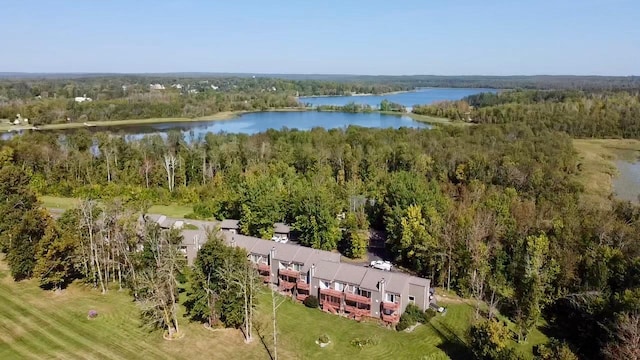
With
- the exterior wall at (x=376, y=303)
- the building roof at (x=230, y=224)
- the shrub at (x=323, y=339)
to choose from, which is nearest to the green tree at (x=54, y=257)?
the building roof at (x=230, y=224)

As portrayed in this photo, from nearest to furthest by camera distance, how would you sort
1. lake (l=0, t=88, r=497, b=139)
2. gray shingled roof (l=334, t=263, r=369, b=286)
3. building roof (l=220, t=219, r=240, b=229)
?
1. gray shingled roof (l=334, t=263, r=369, b=286)
2. building roof (l=220, t=219, r=240, b=229)
3. lake (l=0, t=88, r=497, b=139)

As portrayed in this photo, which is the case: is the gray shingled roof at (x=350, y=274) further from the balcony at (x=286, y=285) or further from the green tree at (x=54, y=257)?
the green tree at (x=54, y=257)

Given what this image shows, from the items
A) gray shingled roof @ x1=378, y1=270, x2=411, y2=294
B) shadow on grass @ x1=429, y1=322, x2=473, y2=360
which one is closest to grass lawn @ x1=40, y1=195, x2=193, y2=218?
gray shingled roof @ x1=378, y1=270, x2=411, y2=294

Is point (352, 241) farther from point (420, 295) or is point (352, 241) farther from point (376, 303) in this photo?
point (420, 295)

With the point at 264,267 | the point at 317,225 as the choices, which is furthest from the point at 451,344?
the point at 317,225

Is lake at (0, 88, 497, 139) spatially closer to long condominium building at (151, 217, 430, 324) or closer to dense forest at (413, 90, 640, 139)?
dense forest at (413, 90, 640, 139)

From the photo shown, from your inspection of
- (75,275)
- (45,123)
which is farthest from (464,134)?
(45,123)

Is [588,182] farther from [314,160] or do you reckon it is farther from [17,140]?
[17,140]
